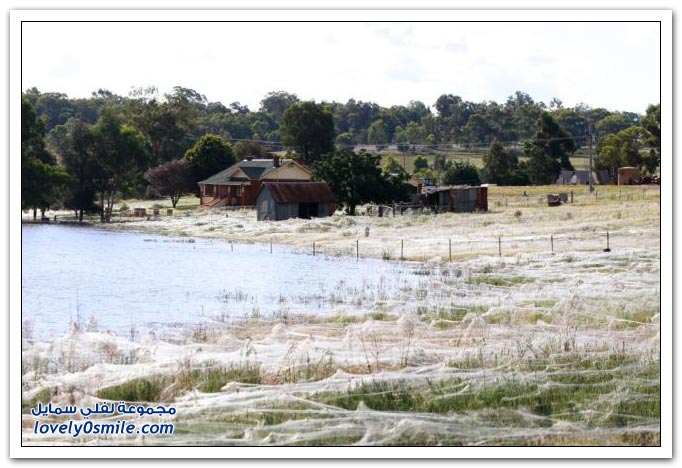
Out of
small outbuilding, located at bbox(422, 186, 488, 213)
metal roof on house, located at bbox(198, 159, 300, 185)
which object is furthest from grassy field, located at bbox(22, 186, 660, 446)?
metal roof on house, located at bbox(198, 159, 300, 185)

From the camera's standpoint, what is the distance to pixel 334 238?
59.7 m

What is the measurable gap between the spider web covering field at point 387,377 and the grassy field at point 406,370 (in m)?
0.04

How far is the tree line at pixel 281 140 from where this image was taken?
260ft

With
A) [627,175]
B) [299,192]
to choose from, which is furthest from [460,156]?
[299,192]

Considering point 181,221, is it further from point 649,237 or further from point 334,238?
point 649,237

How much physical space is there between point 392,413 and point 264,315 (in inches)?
521

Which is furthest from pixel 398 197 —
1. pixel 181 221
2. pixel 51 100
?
pixel 51 100

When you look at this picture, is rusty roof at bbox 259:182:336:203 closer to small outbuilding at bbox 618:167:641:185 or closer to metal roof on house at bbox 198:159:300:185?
metal roof on house at bbox 198:159:300:185

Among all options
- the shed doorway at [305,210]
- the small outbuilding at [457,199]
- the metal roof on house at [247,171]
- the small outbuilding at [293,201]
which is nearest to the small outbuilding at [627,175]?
the small outbuilding at [457,199]

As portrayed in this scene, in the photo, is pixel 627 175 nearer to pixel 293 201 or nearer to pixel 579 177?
pixel 579 177

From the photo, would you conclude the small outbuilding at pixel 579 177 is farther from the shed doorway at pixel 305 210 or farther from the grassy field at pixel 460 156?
the shed doorway at pixel 305 210

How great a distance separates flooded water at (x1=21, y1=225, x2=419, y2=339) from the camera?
32062 mm

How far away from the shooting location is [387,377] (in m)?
20.0

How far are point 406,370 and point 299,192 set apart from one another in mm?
56419
